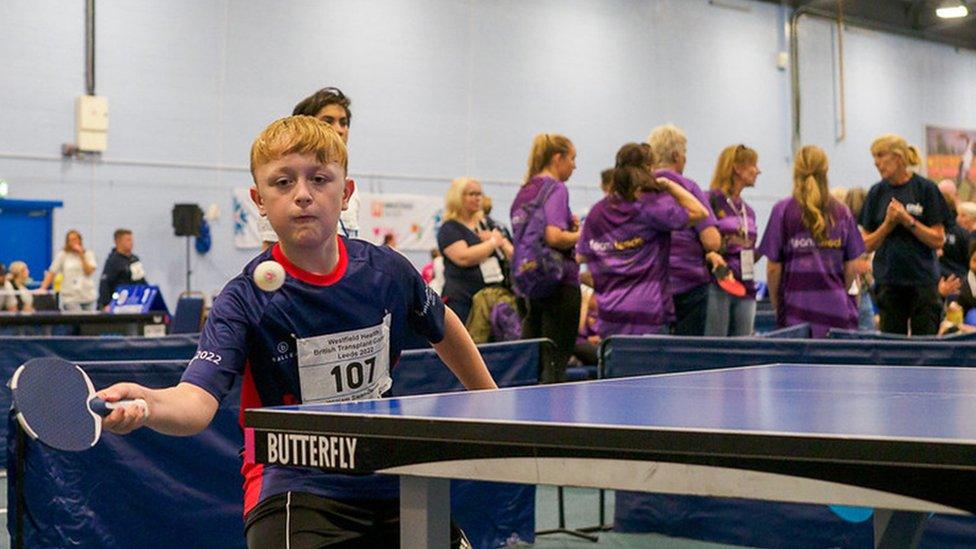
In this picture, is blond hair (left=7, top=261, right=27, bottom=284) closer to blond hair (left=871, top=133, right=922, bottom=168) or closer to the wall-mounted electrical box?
the wall-mounted electrical box

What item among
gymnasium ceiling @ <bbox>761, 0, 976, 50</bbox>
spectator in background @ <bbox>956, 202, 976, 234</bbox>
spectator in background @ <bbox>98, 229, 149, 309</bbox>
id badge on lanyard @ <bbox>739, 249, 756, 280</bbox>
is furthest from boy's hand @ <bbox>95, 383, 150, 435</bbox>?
gymnasium ceiling @ <bbox>761, 0, 976, 50</bbox>

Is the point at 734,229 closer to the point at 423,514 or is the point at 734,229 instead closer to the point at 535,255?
the point at 535,255

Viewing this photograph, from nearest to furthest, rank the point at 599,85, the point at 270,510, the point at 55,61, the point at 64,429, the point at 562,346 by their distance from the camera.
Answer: the point at 64,429 → the point at 270,510 → the point at 562,346 → the point at 55,61 → the point at 599,85

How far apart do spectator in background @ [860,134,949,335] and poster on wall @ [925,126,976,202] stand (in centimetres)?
1725

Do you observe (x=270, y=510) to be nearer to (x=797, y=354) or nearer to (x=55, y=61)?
(x=797, y=354)

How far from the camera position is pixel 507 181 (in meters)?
18.4

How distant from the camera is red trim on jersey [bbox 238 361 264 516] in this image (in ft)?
7.52

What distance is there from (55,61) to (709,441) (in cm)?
1402

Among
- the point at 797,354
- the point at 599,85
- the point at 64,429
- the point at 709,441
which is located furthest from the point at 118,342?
the point at 599,85

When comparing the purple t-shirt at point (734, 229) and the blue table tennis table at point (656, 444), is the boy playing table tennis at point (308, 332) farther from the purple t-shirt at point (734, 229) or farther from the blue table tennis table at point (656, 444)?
the purple t-shirt at point (734, 229)

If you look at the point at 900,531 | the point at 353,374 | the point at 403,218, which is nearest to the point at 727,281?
the point at 900,531

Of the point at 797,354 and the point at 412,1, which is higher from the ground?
the point at 412,1

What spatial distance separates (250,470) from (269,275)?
0.36 m

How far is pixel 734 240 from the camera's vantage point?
6.50m
